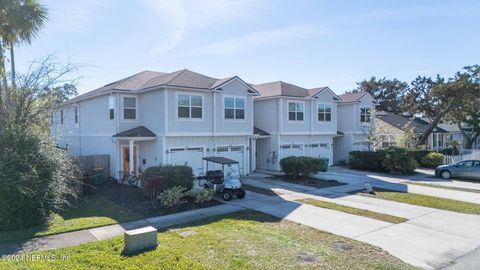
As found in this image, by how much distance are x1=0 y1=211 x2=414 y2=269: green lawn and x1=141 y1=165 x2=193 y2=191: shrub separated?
419cm

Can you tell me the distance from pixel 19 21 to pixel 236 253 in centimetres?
1328

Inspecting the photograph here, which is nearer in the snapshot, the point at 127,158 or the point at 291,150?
the point at 127,158

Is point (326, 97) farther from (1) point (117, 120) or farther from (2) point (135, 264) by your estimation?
(2) point (135, 264)

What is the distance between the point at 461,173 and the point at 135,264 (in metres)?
23.8

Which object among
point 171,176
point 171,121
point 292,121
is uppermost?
point 292,121

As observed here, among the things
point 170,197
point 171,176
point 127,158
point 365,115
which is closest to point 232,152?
point 127,158

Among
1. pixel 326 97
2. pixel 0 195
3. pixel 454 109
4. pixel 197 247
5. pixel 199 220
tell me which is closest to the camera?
pixel 197 247

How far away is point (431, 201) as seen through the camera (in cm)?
1509

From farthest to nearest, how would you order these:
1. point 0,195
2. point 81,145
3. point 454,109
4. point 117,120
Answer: point 454,109 → point 81,145 → point 117,120 → point 0,195

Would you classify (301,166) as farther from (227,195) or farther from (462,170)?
(462,170)

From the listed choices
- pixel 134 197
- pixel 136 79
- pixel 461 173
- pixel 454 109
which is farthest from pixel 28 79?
pixel 454 109

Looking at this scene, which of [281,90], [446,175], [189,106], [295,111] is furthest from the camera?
[295,111]

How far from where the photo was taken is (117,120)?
20016 mm

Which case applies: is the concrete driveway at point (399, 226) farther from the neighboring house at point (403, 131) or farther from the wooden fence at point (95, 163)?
the neighboring house at point (403, 131)
